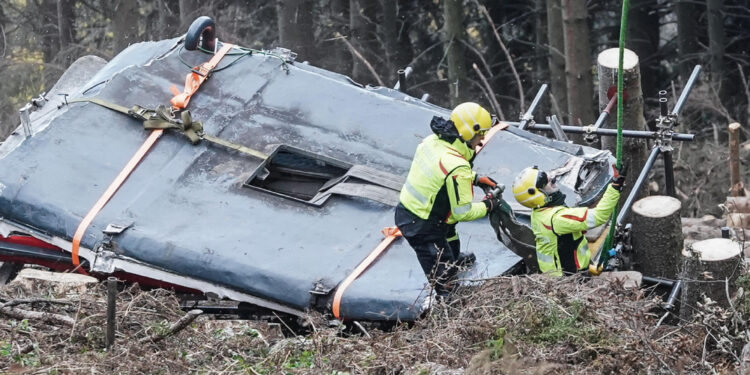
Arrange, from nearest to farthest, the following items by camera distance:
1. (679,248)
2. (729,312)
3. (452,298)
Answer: (729,312)
(452,298)
(679,248)

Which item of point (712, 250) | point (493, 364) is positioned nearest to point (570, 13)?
point (712, 250)

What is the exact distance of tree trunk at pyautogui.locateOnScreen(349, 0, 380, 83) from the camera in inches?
663

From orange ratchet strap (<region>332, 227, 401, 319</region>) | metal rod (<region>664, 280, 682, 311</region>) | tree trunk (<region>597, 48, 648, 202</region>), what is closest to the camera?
orange ratchet strap (<region>332, 227, 401, 319</region>)

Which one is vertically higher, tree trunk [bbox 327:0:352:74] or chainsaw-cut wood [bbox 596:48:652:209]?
chainsaw-cut wood [bbox 596:48:652:209]

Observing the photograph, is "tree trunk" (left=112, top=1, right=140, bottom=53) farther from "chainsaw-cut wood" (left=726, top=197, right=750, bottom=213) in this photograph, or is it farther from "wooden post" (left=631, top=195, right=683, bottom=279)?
"wooden post" (left=631, top=195, right=683, bottom=279)

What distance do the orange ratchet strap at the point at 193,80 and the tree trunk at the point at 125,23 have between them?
8673mm

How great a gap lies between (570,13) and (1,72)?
8864 mm

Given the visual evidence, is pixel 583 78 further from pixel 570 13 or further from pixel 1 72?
pixel 1 72

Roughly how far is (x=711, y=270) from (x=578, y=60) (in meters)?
5.92

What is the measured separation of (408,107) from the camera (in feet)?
26.2

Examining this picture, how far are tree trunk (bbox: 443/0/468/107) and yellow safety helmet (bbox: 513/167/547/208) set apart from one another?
7.20 m

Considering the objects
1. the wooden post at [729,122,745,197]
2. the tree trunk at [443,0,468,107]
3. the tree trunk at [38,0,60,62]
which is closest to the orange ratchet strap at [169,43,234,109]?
the wooden post at [729,122,745,197]

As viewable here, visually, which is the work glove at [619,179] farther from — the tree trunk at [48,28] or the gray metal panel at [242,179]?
the tree trunk at [48,28]

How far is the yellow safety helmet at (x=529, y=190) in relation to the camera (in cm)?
696
